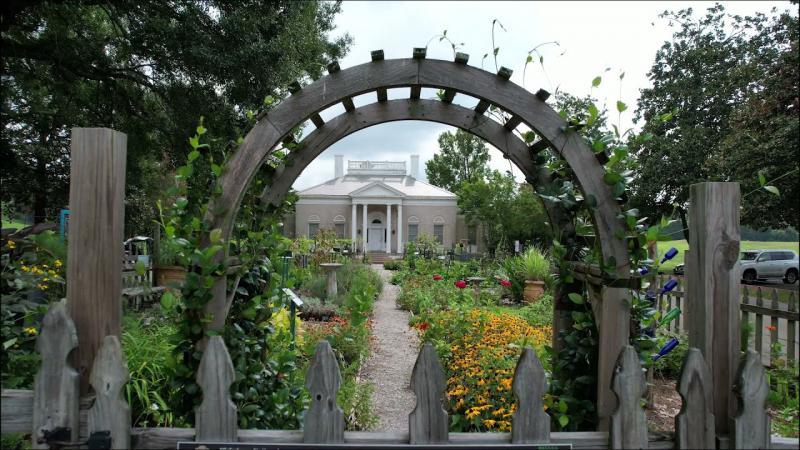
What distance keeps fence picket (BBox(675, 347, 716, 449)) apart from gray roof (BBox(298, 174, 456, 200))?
3276 cm

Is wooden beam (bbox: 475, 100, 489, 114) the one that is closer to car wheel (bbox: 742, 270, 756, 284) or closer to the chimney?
car wheel (bbox: 742, 270, 756, 284)

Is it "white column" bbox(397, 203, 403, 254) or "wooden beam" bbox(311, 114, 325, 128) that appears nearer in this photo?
"wooden beam" bbox(311, 114, 325, 128)

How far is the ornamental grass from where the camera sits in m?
3.49

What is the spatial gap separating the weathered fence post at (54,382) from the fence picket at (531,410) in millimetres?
1685

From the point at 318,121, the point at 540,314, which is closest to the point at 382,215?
the point at 540,314

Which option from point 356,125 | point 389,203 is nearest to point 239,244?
point 356,125

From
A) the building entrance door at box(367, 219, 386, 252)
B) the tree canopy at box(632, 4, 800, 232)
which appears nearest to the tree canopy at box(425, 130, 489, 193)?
the building entrance door at box(367, 219, 386, 252)

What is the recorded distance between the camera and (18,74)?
907cm

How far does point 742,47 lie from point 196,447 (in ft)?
76.7

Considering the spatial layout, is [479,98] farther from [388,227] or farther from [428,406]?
[388,227]

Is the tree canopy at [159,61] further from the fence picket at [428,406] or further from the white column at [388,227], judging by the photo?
the white column at [388,227]

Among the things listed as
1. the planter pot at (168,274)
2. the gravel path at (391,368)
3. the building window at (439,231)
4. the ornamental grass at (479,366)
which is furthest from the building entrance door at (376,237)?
the ornamental grass at (479,366)

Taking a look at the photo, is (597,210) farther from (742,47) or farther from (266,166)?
(742,47)

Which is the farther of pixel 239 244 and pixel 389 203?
pixel 389 203
